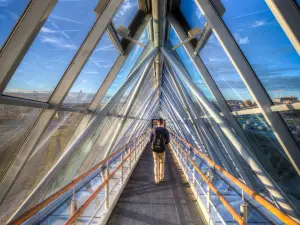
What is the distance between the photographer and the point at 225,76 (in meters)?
5.16

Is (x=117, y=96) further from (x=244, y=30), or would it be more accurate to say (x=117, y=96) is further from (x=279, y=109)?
(x=279, y=109)

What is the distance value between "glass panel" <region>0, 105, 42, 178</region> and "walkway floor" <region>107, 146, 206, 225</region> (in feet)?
6.17

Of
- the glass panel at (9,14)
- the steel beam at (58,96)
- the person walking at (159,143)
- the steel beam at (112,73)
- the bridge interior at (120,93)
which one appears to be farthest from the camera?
the person walking at (159,143)

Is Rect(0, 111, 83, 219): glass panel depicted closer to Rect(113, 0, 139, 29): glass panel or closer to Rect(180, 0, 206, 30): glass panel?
Rect(113, 0, 139, 29): glass panel

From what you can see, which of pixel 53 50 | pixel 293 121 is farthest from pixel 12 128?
pixel 293 121

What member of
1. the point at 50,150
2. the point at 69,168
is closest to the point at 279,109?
the point at 50,150

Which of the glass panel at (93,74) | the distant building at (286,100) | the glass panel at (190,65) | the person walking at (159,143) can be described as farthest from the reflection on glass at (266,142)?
the glass panel at (93,74)

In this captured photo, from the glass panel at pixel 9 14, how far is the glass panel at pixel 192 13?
11.1ft

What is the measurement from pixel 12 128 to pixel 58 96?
882 millimetres

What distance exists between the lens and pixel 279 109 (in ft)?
11.2

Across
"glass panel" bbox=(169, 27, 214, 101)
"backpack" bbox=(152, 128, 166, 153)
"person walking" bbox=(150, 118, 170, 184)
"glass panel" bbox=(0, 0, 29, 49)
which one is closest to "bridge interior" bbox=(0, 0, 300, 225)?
"glass panel" bbox=(0, 0, 29, 49)

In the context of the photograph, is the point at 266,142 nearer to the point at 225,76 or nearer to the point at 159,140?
the point at 225,76

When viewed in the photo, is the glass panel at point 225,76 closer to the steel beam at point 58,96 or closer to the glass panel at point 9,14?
the steel beam at point 58,96

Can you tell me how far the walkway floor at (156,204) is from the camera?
411cm
